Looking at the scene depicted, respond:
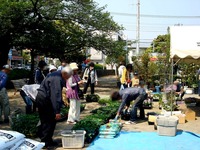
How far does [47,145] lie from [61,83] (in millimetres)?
1417

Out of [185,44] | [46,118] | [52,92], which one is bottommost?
[46,118]

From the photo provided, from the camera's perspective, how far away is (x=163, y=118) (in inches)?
309

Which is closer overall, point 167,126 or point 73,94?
point 167,126

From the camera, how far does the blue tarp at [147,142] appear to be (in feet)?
22.2

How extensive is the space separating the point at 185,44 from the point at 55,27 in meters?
10.9

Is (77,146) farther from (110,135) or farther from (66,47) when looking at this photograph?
(66,47)

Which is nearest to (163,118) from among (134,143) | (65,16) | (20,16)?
(134,143)

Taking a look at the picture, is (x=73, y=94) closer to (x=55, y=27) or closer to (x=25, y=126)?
(x=25, y=126)

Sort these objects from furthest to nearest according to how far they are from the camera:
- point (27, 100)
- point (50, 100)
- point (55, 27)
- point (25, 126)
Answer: point (55, 27) < point (27, 100) < point (25, 126) < point (50, 100)

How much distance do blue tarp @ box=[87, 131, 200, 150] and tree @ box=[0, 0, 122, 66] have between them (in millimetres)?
10679

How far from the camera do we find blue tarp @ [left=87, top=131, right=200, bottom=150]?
266 inches

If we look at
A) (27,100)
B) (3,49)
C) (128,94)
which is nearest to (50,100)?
(128,94)

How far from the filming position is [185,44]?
981 cm

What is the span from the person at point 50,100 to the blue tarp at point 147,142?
0.96 metres
